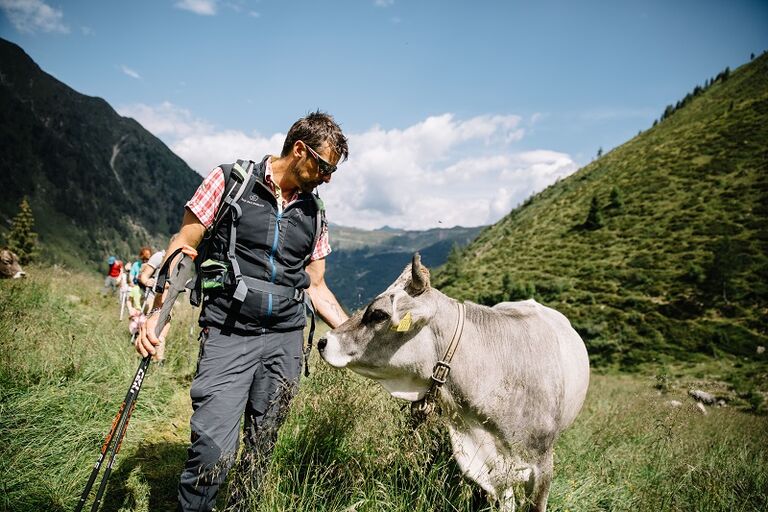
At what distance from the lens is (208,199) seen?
2768mm

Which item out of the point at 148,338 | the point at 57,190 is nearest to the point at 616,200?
the point at 148,338

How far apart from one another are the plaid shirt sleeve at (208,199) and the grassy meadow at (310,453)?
5.88 feet

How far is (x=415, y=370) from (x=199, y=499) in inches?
64.2

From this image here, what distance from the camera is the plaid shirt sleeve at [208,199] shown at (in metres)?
2.72

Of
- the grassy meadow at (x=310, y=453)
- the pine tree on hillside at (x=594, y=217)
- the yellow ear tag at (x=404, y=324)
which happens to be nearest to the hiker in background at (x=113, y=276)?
the grassy meadow at (x=310, y=453)

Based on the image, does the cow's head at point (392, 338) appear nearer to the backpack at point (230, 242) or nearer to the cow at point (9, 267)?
the backpack at point (230, 242)

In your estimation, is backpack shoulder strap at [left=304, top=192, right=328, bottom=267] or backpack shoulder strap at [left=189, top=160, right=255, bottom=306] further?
backpack shoulder strap at [left=304, top=192, right=328, bottom=267]

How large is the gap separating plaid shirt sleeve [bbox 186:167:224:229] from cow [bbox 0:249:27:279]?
991 centimetres

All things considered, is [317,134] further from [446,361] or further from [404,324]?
[446,361]

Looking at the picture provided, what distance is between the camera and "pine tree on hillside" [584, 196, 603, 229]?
51594mm

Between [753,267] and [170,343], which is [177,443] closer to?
[170,343]

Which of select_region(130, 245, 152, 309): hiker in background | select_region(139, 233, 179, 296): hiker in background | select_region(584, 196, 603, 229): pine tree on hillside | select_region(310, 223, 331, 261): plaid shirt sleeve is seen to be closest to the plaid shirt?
select_region(139, 233, 179, 296): hiker in background

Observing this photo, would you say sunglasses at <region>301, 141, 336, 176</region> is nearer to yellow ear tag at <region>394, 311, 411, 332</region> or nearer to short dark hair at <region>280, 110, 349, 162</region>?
short dark hair at <region>280, 110, 349, 162</region>

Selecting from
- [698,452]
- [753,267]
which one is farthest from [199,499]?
[753,267]
